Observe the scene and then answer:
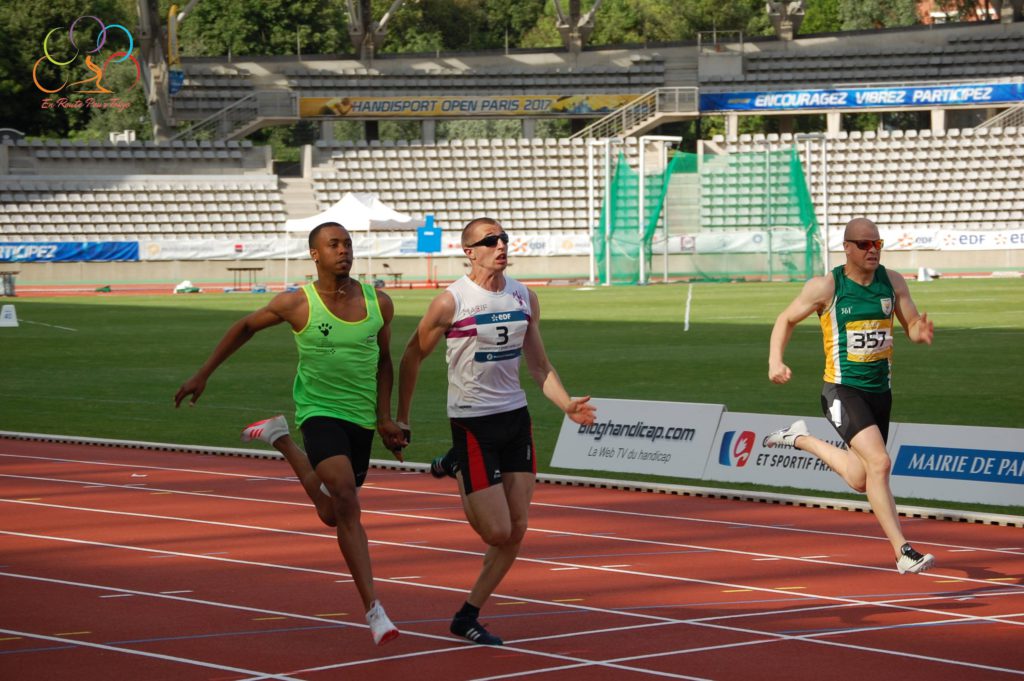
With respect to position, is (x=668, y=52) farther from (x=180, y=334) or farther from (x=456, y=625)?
(x=456, y=625)

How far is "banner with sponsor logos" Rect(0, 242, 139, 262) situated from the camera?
48.5 m

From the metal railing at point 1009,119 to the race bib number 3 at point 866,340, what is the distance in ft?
169

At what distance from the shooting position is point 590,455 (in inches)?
499

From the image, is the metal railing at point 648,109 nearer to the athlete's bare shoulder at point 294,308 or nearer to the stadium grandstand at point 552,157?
the stadium grandstand at point 552,157

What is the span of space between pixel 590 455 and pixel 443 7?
77.3m

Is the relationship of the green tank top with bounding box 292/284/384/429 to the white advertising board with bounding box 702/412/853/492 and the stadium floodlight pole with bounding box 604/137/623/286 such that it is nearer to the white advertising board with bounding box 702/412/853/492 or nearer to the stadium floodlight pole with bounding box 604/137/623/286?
the white advertising board with bounding box 702/412/853/492

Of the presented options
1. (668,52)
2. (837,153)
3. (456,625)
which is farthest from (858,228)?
(668,52)

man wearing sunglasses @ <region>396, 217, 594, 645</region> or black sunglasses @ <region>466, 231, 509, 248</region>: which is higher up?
black sunglasses @ <region>466, 231, 509, 248</region>

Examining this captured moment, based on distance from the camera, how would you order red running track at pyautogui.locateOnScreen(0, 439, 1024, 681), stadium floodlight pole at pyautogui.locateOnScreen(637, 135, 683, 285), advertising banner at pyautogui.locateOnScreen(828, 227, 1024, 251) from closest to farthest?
red running track at pyautogui.locateOnScreen(0, 439, 1024, 681) → stadium floodlight pole at pyautogui.locateOnScreen(637, 135, 683, 285) → advertising banner at pyautogui.locateOnScreen(828, 227, 1024, 251)

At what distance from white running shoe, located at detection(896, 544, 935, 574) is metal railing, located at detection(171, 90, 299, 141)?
51639 millimetres

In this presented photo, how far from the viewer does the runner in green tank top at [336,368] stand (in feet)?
21.4

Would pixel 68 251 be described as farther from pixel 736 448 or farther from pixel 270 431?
pixel 270 431

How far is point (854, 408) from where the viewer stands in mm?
8062

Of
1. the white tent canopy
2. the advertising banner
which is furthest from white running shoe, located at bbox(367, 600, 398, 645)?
the advertising banner
